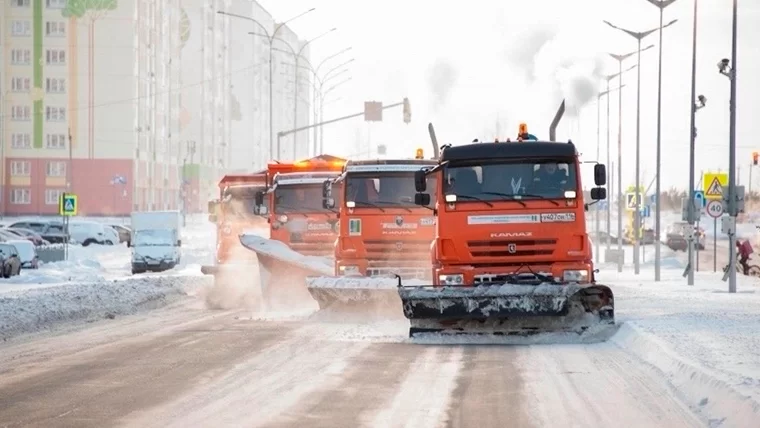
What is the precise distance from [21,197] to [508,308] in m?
97.7

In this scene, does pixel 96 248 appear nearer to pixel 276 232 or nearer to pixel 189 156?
pixel 276 232

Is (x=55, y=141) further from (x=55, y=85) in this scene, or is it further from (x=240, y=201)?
(x=240, y=201)

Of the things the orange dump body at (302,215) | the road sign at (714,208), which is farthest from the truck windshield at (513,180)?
the road sign at (714,208)

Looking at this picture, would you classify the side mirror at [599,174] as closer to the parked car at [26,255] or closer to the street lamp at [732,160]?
the street lamp at [732,160]

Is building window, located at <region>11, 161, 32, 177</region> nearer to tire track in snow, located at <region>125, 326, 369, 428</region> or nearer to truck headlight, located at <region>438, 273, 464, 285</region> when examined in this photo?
truck headlight, located at <region>438, 273, 464, 285</region>

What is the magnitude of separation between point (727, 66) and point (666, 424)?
26.2 m

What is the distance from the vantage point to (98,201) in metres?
112

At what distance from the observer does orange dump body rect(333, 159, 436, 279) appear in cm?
2406

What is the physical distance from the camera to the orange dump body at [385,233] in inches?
947

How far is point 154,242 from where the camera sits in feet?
190

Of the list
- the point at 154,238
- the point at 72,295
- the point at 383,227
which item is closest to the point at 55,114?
the point at 154,238

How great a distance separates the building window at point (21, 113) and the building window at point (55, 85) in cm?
249

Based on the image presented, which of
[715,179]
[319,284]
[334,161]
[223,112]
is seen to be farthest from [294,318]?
[223,112]

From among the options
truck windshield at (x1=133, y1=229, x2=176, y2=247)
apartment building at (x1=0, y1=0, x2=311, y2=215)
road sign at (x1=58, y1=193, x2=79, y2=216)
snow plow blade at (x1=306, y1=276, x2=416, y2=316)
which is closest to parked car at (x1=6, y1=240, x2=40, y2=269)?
road sign at (x1=58, y1=193, x2=79, y2=216)
